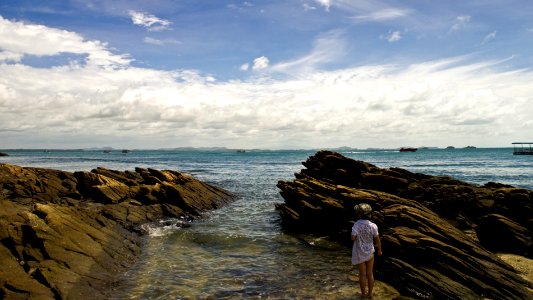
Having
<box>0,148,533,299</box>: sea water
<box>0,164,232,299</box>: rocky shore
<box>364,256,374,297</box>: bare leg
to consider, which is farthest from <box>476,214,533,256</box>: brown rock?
<box>0,164,232,299</box>: rocky shore

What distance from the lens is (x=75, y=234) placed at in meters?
13.8

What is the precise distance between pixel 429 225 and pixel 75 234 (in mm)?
13497

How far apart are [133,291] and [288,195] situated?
46.5 ft

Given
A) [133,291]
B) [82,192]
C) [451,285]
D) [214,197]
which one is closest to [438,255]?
[451,285]

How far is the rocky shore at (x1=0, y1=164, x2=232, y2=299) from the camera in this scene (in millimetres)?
10539

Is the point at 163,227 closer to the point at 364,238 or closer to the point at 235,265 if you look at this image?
the point at 235,265

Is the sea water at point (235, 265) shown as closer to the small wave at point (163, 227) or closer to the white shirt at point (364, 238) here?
the small wave at point (163, 227)

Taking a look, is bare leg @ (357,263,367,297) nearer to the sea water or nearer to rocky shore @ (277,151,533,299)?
the sea water

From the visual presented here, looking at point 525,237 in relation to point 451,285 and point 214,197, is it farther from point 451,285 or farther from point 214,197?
point 214,197

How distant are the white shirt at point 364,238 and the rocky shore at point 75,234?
26.0ft

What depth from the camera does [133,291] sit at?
39.1 ft

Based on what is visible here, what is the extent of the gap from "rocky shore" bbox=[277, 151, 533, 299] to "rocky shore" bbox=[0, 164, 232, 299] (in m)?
9.15

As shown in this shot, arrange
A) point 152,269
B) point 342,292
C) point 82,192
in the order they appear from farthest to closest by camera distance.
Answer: point 82,192 < point 152,269 < point 342,292

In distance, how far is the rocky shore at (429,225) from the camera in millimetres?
11805
